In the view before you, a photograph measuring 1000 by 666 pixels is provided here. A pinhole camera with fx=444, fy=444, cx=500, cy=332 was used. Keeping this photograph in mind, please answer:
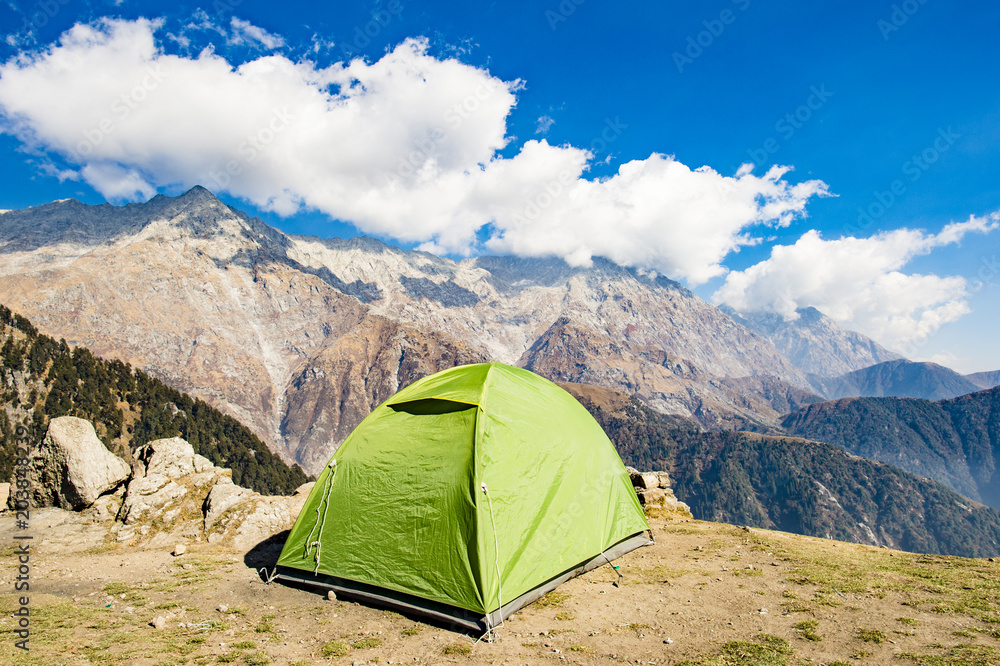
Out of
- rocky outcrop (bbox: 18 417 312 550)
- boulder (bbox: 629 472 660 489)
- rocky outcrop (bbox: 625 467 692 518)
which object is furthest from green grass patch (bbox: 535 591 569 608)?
boulder (bbox: 629 472 660 489)

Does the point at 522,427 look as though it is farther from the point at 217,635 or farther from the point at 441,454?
the point at 217,635

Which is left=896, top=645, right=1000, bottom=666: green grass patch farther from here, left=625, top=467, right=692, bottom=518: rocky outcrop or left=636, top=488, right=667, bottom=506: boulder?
left=636, top=488, right=667, bottom=506: boulder

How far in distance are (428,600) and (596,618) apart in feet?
14.4

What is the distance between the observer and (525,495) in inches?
526

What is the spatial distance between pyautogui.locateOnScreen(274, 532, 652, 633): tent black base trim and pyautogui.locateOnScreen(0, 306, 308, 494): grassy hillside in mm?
82986

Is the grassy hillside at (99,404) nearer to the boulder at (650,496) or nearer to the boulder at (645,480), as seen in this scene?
the boulder at (645,480)

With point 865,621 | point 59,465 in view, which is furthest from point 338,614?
point 59,465

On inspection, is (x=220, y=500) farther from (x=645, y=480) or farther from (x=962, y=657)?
(x=962, y=657)

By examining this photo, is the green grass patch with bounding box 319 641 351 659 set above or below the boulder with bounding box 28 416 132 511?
below

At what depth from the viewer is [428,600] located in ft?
38.0

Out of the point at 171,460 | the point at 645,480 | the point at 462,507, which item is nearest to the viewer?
the point at 462,507

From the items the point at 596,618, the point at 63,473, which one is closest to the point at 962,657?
the point at 596,618

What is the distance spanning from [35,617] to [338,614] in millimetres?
7430

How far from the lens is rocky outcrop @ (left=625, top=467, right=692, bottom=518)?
23719 mm
